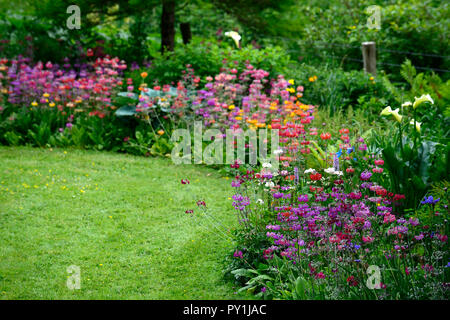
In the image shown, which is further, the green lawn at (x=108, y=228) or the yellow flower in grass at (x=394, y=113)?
the yellow flower in grass at (x=394, y=113)

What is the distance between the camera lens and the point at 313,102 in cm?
811

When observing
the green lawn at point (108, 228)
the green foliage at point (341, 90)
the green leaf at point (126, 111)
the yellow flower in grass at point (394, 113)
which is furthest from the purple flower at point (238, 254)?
the green foliage at point (341, 90)

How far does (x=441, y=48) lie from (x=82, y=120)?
652 cm

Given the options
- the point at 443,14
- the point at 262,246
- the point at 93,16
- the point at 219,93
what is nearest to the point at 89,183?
the point at 219,93

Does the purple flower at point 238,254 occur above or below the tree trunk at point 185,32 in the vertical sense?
below

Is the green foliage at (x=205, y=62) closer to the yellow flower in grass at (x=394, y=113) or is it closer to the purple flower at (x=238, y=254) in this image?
the yellow flower in grass at (x=394, y=113)

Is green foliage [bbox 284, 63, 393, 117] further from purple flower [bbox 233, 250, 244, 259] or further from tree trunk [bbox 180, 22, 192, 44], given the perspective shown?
purple flower [bbox 233, 250, 244, 259]

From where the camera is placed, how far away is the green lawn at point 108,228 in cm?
395

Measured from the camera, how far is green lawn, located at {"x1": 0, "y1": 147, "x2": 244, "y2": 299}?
13.0 feet

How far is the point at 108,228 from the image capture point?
4996 millimetres

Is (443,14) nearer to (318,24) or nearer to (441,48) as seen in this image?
(441,48)

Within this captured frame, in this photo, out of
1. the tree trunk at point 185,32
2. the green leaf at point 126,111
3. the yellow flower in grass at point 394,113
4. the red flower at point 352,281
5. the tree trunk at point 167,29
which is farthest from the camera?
the tree trunk at point 185,32

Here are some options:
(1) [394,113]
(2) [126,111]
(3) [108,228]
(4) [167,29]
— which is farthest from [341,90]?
(3) [108,228]
